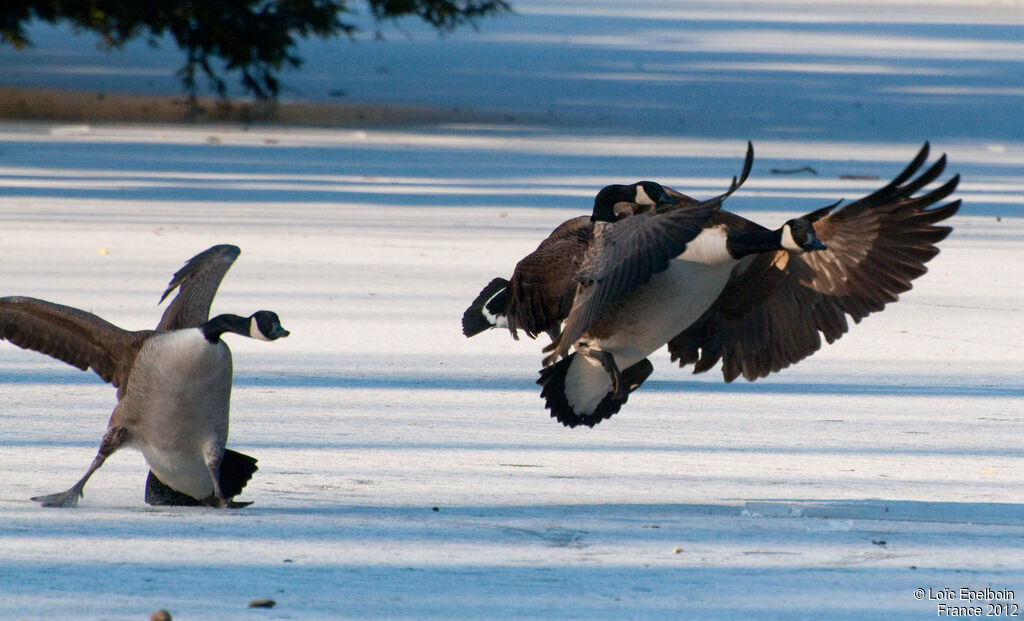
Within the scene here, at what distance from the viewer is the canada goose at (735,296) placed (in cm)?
478

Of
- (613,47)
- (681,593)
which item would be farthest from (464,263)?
(613,47)

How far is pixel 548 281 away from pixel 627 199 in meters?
0.40

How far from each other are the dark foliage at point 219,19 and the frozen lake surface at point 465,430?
7.54 feet

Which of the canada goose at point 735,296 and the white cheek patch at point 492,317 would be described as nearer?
the canada goose at point 735,296

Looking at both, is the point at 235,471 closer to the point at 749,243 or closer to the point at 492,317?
the point at 492,317

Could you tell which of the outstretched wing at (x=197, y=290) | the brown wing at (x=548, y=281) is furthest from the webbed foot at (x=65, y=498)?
the brown wing at (x=548, y=281)

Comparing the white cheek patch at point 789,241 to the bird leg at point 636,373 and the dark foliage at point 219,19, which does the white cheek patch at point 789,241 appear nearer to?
the bird leg at point 636,373

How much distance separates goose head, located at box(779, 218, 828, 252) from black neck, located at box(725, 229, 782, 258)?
0.04 metres

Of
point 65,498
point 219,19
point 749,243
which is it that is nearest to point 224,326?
point 65,498

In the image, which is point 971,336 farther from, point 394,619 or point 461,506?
point 394,619

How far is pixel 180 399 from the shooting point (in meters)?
4.47

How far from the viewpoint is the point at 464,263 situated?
9.73 m

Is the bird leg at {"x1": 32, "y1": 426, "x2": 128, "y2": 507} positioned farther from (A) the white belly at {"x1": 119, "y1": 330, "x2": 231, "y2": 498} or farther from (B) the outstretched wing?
(B) the outstretched wing

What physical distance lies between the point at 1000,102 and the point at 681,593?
738 inches
